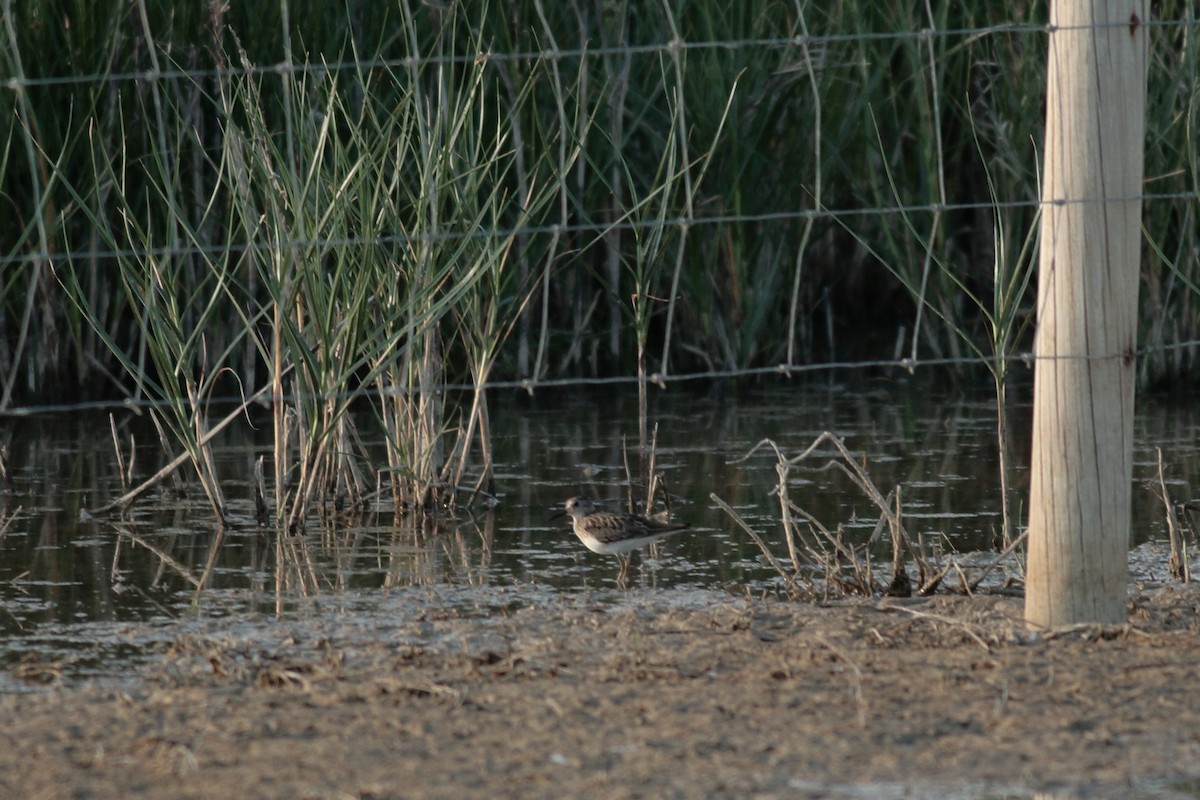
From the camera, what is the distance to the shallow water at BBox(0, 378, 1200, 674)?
5.26m

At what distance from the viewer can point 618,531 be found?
5590mm

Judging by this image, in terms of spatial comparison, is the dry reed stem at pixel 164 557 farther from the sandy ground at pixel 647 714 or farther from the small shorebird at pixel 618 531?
the small shorebird at pixel 618 531

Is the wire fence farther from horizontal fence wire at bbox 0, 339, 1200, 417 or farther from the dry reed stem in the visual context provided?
the dry reed stem

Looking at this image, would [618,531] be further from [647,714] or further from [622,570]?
[647,714]

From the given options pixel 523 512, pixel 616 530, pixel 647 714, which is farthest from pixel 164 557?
pixel 647 714

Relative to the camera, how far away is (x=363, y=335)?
6383 mm

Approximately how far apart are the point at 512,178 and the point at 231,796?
523cm

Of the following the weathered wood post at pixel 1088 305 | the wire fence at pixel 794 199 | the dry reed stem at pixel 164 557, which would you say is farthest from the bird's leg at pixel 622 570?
the wire fence at pixel 794 199

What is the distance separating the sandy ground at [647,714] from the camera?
3.46 meters

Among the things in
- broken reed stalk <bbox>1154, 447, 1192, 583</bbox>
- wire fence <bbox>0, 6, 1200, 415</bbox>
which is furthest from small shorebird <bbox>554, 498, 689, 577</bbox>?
wire fence <bbox>0, 6, 1200, 415</bbox>

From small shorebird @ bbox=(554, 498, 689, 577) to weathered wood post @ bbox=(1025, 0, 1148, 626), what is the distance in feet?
5.00

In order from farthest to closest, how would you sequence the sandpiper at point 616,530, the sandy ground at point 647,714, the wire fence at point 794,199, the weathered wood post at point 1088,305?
the wire fence at point 794,199 < the sandpiper at point 616,530 < the weathered wood post at point 1088,305 < the sandy ground at point 647,714

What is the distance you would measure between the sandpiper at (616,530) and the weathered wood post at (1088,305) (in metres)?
1.52

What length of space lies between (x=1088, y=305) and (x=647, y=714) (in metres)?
1.47
